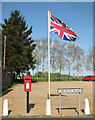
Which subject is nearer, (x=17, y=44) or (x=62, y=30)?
(x=62, y=30)

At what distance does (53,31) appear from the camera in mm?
11391

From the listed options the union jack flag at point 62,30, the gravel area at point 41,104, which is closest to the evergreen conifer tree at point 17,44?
the gravel area at point 41,104

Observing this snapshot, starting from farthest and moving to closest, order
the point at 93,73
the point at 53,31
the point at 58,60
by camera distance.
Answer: the point at 58,60 → the point at 93,73 → the point at 53,31

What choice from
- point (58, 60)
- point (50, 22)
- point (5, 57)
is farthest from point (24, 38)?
point (50, 22)

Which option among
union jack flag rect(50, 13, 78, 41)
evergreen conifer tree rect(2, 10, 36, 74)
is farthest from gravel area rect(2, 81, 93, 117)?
evergreen conifer tree rect(2, 10, 36, 74)

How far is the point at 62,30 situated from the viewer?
1134cm

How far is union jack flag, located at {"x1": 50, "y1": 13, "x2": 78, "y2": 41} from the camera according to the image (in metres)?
11.3

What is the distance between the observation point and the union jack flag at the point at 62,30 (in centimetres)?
1128

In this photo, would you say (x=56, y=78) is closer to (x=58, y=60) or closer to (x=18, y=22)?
(x=58, y=60)

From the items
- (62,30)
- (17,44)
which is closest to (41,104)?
(62,30)

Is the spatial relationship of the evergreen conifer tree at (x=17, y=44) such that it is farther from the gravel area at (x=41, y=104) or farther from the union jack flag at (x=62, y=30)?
the union jack flag at (x=62, y=30)

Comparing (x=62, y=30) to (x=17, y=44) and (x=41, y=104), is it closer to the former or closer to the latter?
(x=41, y=104)

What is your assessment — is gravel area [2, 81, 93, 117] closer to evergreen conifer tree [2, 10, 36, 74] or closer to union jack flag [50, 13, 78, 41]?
union jack flag [50, 13, 78, 41]

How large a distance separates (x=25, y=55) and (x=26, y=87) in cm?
2369
